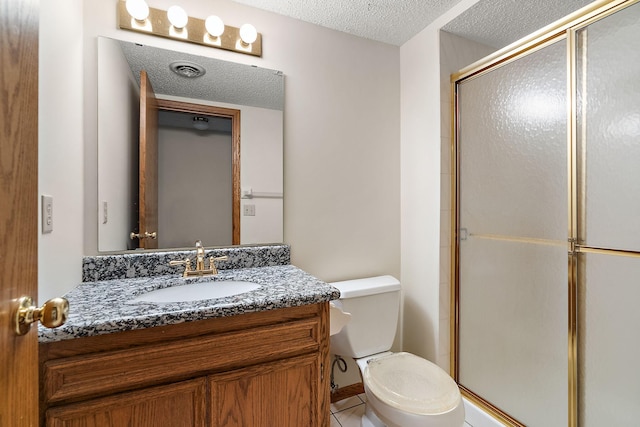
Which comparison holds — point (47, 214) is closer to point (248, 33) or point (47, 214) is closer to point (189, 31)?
point (189, 31)

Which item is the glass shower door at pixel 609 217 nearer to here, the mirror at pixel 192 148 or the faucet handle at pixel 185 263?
the mirror at pixel 192 148

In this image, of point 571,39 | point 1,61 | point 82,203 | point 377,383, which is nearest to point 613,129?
point 571,39

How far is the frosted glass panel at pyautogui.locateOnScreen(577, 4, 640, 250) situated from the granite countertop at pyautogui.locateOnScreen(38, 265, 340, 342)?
1088 millimetres

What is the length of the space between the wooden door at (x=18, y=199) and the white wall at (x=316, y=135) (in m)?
0.61

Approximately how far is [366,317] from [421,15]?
1.67 metres

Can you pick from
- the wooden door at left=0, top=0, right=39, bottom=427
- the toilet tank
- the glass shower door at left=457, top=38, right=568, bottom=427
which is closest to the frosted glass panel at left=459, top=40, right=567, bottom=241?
the glass shower door at left=457, top=38, right=568, bottom=427

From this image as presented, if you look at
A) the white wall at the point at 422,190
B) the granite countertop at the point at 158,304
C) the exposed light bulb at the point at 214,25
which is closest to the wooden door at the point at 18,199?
the granite countertop at the point at 158,304

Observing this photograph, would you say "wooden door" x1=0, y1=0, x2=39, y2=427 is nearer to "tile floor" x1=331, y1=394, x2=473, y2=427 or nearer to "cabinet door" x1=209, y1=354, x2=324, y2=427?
"cabinet door" x1=209, y1=354, x2=324, y2=427

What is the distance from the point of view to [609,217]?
1139mm

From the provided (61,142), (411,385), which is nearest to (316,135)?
(61,142)

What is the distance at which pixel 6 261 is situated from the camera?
469mm

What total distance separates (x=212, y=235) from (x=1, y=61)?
1089 mm

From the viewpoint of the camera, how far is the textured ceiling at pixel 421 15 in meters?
1.49

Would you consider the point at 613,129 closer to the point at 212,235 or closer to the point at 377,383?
the point at 377,383
